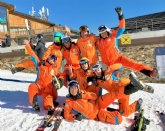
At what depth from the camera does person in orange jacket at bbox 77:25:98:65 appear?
7.39 meters

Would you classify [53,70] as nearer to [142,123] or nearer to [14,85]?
[142,123]

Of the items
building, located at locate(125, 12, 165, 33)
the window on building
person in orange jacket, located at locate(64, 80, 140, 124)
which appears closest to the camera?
person in orange jacket, located at locate(64, 80, 140, 124)

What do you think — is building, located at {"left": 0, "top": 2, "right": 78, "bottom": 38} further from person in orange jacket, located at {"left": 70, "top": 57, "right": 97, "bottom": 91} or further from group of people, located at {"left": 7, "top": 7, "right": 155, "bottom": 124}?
person in orange jacket, located at {"left": 70, "top": 57, "right": 97, "bottom": 91}

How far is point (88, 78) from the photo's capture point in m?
6.67

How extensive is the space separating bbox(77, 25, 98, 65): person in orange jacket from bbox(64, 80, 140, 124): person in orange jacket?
4.32 ft

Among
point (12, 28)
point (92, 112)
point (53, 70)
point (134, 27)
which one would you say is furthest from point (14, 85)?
point (12, 28)

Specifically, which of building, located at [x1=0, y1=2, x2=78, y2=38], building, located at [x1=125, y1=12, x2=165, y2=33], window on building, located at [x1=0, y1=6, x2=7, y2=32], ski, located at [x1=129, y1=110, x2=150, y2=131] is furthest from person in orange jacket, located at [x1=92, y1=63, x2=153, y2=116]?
window on building, located at [x1=0, y1=6, x2=7, y2=32]

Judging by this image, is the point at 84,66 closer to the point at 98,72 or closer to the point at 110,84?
the point at 98,72

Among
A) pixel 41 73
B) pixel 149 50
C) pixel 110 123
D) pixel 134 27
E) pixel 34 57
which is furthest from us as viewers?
pixel 134 27

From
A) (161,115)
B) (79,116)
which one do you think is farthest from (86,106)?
(161,115)

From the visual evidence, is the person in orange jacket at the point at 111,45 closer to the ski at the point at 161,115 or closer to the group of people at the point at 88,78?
the group of people at the point at 88,78

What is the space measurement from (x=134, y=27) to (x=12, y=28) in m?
17.7

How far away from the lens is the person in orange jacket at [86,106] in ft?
20.1

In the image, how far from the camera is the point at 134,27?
71.3ft
